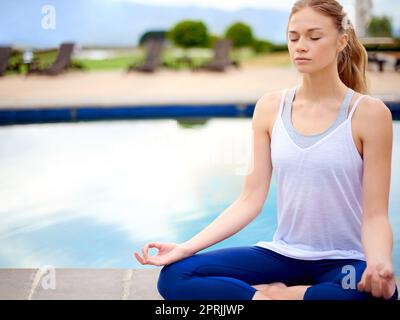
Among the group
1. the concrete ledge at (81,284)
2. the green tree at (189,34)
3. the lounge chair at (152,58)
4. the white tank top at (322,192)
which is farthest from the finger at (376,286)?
the green tree at (189,34)

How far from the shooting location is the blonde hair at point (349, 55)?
1.69 m

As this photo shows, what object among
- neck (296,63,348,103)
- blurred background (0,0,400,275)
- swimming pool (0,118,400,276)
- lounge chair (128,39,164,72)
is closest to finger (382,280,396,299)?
neck (296,63,348,103)

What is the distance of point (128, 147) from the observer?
22.5 feet

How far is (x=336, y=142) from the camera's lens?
5.50 ft

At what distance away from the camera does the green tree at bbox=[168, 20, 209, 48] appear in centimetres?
1908

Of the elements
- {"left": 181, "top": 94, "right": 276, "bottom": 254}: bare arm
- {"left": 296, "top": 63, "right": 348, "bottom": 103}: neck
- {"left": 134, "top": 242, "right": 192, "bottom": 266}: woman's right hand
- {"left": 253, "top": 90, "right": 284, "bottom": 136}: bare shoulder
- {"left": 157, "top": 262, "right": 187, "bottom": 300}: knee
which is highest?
{"left": 296, "top": 63, "right": 348, "bottom": 103}: neck

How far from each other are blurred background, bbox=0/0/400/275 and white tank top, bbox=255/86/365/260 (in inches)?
14.8

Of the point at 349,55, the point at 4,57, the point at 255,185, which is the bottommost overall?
the point at 4,57

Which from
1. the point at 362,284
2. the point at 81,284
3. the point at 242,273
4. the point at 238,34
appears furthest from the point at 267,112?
the point at 238,34

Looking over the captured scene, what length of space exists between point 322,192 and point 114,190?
137 inches

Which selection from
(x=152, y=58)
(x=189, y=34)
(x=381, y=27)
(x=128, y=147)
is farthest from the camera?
(x=189, y=34)

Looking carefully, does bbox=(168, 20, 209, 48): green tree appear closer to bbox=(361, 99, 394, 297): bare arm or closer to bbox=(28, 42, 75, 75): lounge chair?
bbox=(28, 42, 75, 75): lounge chair

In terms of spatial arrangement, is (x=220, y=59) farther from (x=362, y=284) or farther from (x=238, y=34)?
(x=362, y=284)
